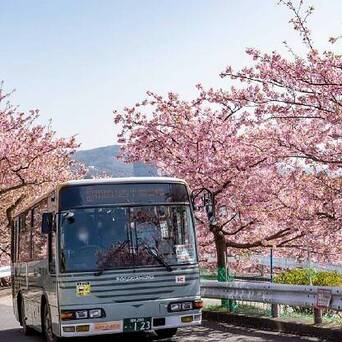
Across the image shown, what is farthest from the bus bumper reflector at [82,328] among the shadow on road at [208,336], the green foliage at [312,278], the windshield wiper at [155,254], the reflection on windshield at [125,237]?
the green foliage at [312,278]

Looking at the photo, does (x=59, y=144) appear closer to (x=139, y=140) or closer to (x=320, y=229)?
(x=139, y=140)

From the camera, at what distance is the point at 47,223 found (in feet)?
34.9

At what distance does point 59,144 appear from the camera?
30.5 metres

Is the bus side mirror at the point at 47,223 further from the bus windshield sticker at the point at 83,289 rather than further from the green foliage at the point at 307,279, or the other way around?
the green foliage at the point at 307,279

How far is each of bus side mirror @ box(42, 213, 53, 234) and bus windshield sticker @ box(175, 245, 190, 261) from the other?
2078 millimetres

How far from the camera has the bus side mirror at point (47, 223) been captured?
10633 mm

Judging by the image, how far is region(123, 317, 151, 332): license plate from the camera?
10336mm

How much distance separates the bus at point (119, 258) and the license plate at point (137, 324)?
16 millimetres

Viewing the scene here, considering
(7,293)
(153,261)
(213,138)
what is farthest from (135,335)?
(7,293)

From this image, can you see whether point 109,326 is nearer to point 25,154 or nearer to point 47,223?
point 47,223

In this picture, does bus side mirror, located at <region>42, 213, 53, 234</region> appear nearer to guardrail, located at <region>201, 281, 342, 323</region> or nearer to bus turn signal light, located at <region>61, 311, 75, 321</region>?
bus turn signal light, located at <region>61, 311, 75, 321</region>

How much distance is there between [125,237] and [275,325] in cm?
355

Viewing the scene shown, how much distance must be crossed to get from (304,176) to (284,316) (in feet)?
10.8

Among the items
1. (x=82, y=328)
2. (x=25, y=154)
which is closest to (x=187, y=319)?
(x=82, y=328)
